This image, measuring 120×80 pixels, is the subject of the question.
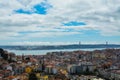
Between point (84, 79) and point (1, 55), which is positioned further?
point (1, 55)

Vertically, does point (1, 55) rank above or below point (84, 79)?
above

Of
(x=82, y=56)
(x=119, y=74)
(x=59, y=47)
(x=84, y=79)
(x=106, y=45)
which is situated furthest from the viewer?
(x=106, y=45)

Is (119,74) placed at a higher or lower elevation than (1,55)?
lower

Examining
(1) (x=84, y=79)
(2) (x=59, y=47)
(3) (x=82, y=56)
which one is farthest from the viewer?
(2) (x=59, y=47)

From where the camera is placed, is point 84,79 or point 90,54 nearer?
point 84,79

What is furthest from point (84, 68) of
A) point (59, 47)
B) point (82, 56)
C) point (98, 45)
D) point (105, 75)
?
point (98, 45)

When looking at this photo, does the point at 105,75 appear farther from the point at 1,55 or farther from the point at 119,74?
the point at 1,55

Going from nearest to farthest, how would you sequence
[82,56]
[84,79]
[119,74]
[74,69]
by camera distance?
[84,79]
[119,74]
[74,69]
[82,56]

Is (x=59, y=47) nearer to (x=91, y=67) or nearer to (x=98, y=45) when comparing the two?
(x=98, y=45)

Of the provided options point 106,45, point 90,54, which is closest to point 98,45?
point 106,45
